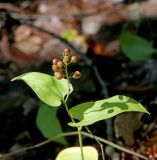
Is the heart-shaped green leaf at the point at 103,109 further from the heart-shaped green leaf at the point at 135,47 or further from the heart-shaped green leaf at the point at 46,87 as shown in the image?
the heart-shaped green leaf at the point at 135,47

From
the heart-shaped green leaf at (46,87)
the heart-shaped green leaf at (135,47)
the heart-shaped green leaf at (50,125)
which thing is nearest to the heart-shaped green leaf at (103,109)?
the heart-shaped green leaf at (46,87)

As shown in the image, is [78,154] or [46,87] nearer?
[46,87]

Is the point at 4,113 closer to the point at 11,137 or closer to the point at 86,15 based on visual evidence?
the point at 11,137

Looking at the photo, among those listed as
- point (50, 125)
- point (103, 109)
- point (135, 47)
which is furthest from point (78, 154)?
point (135, 47)

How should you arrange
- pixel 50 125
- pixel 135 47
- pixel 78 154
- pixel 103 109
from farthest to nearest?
1. pixel 135 47
2. pixel 50 125
3. pixel 78 154
4. pixel 103 109

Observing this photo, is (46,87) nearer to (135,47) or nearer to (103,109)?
(103,109)

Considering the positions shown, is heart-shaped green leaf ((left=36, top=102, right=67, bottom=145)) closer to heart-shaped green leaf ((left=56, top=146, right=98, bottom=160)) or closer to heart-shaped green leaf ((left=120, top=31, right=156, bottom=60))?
heart-shaped green leaf ((left=56, top=146, right=98, bottom=160))

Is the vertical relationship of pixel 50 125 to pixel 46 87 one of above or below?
below
